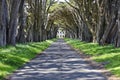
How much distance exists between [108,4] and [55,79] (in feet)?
75.4

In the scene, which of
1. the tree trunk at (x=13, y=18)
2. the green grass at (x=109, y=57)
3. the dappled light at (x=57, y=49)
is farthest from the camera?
the tree trunk at (x=13, y=18)

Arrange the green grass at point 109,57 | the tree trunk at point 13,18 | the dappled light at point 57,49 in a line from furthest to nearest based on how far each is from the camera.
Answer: the tree trunk at point 13,18 < the green grass at point 109,57 < the dappled light at point 57,49

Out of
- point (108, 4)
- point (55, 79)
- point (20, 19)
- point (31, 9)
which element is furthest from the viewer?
point (31, 9)

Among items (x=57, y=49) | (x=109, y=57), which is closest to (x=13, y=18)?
(x=57, y=49)

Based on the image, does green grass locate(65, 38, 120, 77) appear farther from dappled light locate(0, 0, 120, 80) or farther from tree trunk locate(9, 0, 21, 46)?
tree trunk locate(9, 0, 21, 46)

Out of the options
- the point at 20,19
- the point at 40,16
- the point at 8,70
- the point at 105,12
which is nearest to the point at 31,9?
the point at 40,16

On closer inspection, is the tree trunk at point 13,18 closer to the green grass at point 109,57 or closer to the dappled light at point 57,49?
the dappled light at point 57,49

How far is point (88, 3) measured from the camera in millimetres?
47781

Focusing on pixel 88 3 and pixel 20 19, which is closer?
pixel 20 19

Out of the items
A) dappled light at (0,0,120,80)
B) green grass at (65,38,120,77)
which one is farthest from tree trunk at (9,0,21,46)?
green grass at (65,38,120,77)

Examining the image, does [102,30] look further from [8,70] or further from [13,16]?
Result: [8,70]

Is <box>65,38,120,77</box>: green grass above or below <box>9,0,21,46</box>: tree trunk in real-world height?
below

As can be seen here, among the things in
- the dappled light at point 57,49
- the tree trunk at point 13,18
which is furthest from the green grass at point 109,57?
the tree trunk at point 13,18

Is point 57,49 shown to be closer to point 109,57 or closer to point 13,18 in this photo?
point 13,18
